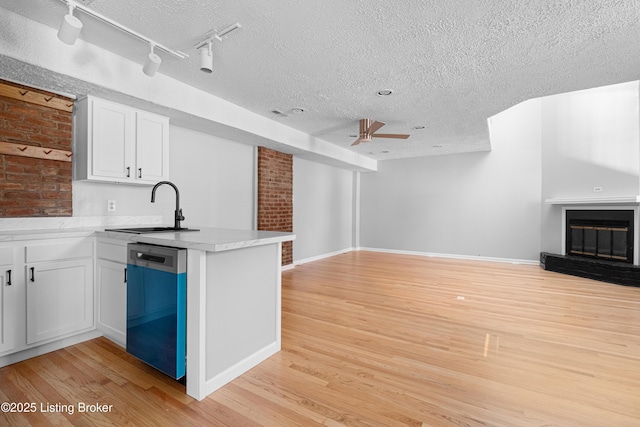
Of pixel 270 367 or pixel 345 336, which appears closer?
pixel 270 367

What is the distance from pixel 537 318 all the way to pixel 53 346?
4483 millimetres

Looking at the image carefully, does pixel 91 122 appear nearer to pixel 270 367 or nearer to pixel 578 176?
pixel 270 367

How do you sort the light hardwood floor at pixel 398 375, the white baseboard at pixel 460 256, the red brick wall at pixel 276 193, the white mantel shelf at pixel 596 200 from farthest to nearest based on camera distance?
1. the white baseboard at pixel 460 256
2. the red brick wall at pixel 276 193
3. the white mantel shelf at pixel 596 200
4. the light hardwood floor at pixel 398 375

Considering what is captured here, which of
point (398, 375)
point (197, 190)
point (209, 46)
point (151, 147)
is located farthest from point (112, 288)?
point (398, 375)

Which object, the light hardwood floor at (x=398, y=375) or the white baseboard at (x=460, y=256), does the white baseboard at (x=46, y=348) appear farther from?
the white baseboard at (x=460, y=256)

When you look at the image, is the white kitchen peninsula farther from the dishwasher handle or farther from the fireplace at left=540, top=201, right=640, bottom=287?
the fireplace at left=540, top=201, right=640, bottom=287

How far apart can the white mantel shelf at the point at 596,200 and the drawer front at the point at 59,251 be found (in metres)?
7.12

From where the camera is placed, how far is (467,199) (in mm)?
6828

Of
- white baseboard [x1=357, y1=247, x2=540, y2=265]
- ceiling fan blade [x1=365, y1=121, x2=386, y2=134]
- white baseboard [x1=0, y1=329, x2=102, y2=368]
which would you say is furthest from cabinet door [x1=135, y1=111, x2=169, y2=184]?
white baseboard [x1=357, y1=247, x2=540, y2=265]

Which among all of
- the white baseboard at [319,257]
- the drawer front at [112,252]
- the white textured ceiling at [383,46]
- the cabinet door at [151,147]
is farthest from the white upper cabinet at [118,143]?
the white baseboard at [319,257]

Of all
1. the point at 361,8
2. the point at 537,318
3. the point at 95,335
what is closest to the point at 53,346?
the point at 95,335

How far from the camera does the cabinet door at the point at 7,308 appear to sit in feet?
6.70

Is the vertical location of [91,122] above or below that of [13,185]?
above

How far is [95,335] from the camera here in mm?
2576
